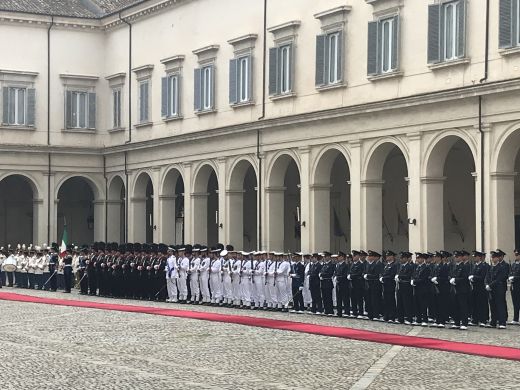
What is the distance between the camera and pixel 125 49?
160 ft

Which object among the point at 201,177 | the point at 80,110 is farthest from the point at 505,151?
the point at 80,110

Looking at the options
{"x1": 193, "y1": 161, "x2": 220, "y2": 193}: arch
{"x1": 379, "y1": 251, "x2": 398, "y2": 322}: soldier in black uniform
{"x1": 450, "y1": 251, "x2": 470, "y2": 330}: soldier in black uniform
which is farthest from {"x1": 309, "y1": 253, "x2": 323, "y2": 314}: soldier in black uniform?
{"x1": 193, "y1": 161, "x2": 220, "y2": 193}: arch

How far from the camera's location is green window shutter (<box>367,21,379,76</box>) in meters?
34.1

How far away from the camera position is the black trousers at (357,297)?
1043 inches

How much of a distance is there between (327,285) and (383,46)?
8.84 meters

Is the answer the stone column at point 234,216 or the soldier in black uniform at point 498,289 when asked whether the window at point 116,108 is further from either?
the soldier in black uniform at point 498,289

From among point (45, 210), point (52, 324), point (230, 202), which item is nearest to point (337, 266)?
point (52, 324)

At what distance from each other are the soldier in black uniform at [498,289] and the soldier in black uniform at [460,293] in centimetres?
42

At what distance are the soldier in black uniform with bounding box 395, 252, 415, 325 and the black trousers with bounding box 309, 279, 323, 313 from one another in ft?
9.98

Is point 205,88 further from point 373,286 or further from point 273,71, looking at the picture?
point 373,286

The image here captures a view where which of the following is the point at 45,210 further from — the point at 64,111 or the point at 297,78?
the point at 297,78

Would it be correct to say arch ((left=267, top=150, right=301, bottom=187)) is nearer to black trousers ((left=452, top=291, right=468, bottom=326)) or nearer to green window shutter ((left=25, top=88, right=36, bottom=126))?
green window shutter ((left=25, top=88, right=36, bottom=126))

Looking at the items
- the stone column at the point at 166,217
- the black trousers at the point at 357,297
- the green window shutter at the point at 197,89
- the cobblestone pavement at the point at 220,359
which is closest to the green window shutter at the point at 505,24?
the black trousers at the point at 357,297

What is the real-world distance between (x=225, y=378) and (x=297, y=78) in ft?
73.2
